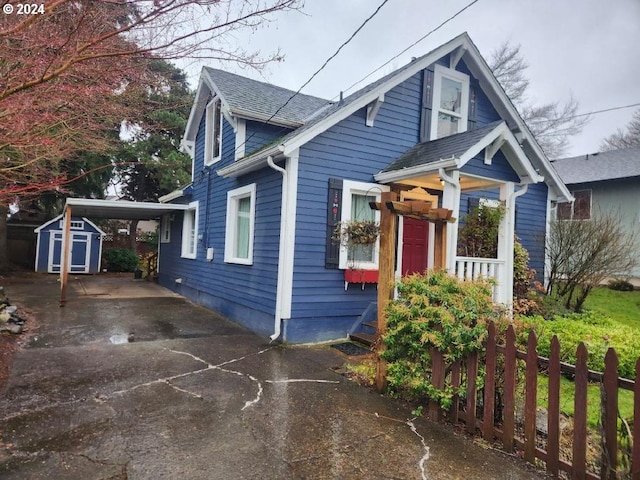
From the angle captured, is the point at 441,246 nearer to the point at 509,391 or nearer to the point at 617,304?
the point at 509,391

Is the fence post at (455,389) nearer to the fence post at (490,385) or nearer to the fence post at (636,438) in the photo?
the fence post at (490,385)

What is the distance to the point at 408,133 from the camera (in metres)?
8.17

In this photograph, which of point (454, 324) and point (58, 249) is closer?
point (454, 324)

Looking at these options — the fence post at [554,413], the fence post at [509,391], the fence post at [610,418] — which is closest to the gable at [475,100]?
the fence post at [509,391]

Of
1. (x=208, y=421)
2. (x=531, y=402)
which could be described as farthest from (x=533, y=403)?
(x=208, y=421)

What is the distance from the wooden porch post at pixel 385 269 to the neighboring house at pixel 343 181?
2004mm

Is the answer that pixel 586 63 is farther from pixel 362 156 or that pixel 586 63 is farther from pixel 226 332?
pixel 226 332

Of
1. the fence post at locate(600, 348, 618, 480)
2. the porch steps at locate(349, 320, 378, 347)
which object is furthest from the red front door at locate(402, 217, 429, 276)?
the fence post at locate(600, 348, 618, 480)

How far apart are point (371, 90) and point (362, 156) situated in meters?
1.20

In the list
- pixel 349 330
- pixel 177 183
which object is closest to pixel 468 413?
pixel 349 330

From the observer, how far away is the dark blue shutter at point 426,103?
8.32 metres

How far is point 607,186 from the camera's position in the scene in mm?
16359

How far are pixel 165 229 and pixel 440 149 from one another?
442 inches

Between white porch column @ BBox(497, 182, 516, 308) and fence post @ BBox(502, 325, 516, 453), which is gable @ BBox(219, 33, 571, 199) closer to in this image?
white porch column @ BBox(497, 182, 516, 308)
